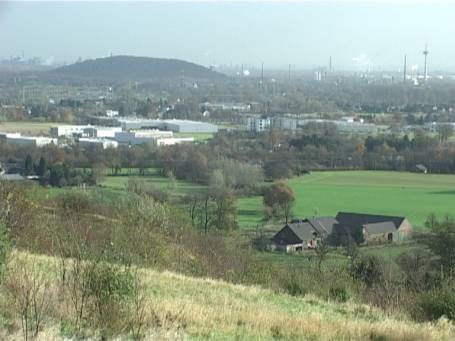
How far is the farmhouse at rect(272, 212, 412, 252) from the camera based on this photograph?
20281 millimetres

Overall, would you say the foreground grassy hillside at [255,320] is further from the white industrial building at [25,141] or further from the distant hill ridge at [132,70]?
the distant hill ridge at [132,70]

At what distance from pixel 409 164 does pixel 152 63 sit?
67247 millimetres

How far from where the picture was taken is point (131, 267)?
5711mm

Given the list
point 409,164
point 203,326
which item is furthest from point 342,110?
point 203,326

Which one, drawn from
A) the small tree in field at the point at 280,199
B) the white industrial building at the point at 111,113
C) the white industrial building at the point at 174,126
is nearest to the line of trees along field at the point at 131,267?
the small tree in field at the point at 280,199

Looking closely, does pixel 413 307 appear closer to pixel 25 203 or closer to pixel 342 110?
pixel 25 203

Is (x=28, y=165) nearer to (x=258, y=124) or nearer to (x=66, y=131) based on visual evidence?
(x=66, y=131)

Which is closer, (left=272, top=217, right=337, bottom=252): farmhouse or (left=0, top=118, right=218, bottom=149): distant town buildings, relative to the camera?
(left=272, top=217, right=337, bottom=252): farmhouse

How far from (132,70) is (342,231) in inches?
2912

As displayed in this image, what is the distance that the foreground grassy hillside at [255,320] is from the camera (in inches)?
220

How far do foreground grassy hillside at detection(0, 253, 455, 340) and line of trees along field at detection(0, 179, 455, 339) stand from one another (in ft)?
0.47

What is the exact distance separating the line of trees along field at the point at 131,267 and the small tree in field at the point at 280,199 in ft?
12.2

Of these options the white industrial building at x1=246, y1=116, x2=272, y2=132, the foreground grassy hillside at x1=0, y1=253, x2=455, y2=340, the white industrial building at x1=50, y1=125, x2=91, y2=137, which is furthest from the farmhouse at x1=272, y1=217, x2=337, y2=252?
the white industrial building at x1=246, y1=116, x2=272, y2=132

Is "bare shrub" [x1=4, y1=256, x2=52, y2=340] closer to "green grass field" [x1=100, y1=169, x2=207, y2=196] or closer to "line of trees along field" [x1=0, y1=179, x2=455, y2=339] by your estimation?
"line of trees along field" [x1=0, y1=179, x2=455, y2=339]
